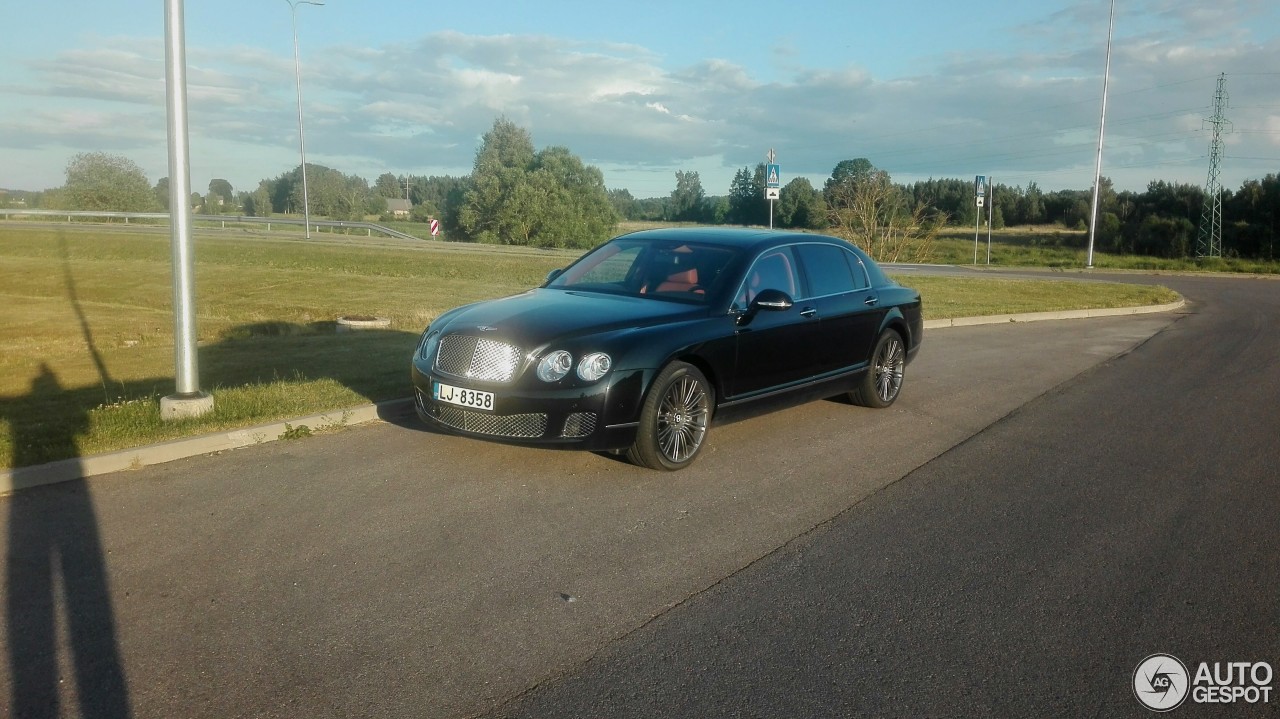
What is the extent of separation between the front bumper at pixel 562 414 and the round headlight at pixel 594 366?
0.18ft

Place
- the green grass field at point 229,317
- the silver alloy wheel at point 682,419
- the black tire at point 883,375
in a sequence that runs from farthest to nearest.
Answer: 1. the black tire at point 883,375
2. the green grass field at point 229,317
3. the silver alloy wheel at point 682,419

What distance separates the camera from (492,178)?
7675cm

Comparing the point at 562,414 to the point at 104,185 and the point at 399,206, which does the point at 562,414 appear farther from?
the point at 399,206

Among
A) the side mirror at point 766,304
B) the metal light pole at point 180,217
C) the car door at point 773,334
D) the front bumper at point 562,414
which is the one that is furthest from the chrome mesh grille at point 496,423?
the metal light pole at point 180,217

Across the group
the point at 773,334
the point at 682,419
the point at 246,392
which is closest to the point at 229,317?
the point at 246,392

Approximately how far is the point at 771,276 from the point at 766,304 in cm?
61

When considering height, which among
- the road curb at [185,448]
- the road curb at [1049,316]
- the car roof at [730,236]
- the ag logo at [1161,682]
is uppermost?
the car roof at [730,236]

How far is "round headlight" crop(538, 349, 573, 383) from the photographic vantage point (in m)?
6.18

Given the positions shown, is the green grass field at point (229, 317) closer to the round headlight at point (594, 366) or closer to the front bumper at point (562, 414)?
the front bumper at point (562, 414)

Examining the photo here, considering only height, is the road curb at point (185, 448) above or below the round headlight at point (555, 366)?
below

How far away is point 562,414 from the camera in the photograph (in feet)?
20.2

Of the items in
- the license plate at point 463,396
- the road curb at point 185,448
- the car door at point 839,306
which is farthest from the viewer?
the car door at point 839,306

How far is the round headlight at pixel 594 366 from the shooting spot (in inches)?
244

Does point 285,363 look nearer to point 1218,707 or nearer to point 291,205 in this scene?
point 1218,707
